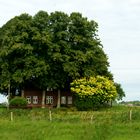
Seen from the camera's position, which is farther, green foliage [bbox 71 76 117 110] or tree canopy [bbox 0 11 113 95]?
green foliage [bbox 71 76 117 110]

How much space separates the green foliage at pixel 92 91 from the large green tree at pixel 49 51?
1.44 meters

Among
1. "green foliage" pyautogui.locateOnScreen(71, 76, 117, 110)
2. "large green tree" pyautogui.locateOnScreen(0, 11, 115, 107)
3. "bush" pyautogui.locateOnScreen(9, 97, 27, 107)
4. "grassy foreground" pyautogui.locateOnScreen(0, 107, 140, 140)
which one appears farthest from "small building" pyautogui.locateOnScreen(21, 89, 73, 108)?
"grassy foreground" pyautogui.locateOnScreen(0, 107, 140, 140)

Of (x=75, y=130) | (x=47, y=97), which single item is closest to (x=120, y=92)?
(x=47, y=97)

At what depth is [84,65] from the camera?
90062mm

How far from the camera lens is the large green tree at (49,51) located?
86.9m

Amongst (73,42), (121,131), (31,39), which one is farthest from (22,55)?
(121,131)

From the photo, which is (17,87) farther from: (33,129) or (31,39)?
(33,129)

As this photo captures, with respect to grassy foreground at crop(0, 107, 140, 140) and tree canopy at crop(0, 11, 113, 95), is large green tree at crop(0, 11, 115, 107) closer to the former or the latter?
tree canopy at crop(0, 11, 113, 95)

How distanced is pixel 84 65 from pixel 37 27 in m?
10.0

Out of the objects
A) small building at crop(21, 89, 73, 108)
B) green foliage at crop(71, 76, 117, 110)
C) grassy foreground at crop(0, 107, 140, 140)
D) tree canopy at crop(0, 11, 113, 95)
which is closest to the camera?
grassy foreground at crop(0, 107, 140, 140)

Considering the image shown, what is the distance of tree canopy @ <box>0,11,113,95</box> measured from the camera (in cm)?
8688

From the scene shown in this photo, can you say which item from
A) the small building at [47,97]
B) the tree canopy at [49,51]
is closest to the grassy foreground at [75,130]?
the tree canopy at [49,51]

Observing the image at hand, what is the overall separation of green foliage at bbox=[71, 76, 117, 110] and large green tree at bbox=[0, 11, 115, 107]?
1442 millimetres

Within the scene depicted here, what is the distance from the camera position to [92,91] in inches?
3561
